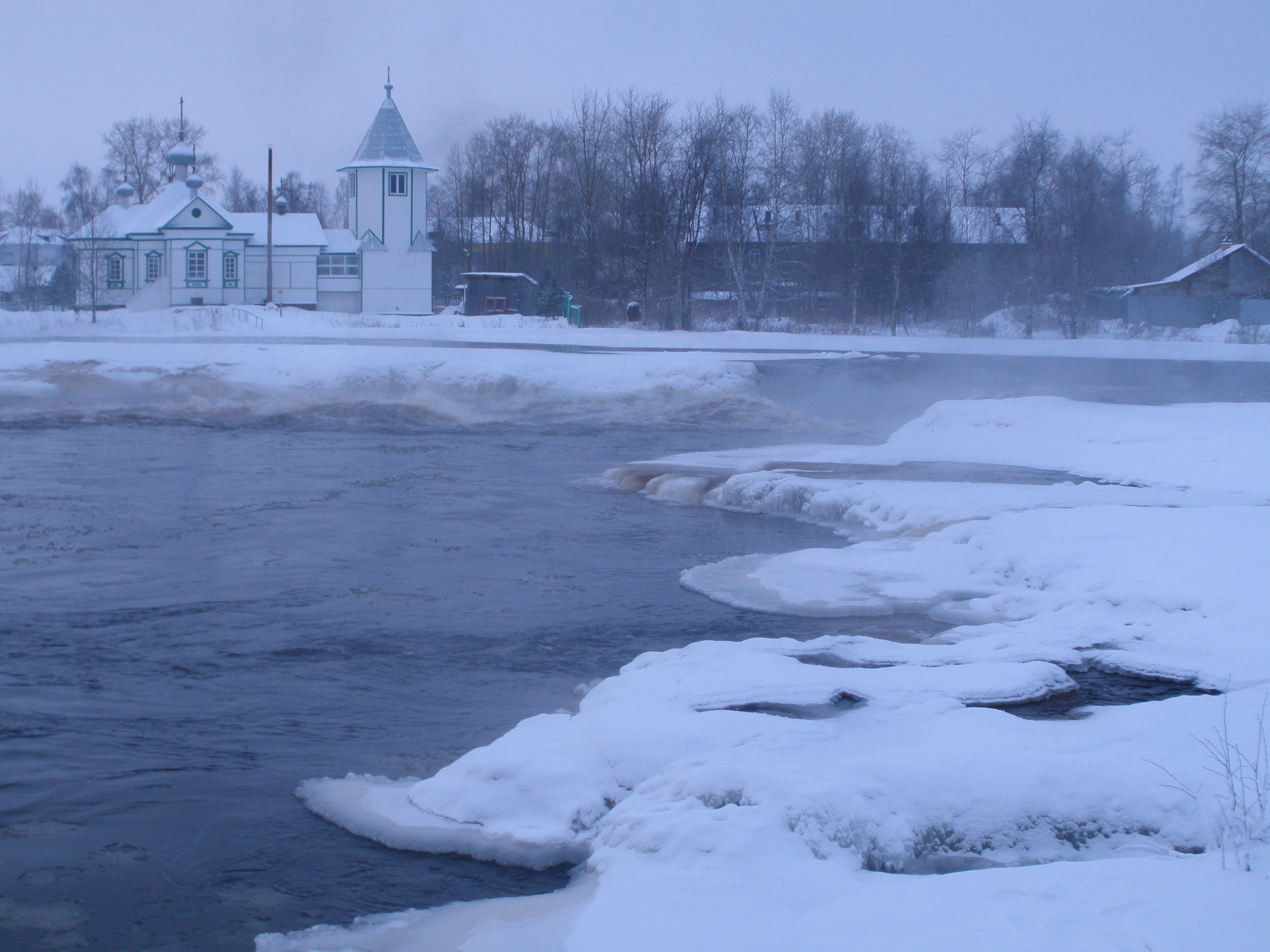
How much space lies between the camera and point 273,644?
673 centimetres

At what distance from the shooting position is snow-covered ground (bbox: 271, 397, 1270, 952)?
3.27 m

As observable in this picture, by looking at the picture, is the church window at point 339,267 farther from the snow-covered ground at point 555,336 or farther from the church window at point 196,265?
the snow-covered ground at point 555,336

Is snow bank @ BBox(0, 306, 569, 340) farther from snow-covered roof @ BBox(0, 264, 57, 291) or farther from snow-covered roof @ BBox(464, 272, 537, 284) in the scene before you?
snow-covered roof @ BBox(0, 264, 57, 291)

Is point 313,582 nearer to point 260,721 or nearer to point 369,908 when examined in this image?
point 260,721

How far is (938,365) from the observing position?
28203mm

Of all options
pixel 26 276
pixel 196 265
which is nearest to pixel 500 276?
pixel 196 265

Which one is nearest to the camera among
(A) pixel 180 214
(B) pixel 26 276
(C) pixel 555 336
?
(C) pixel 555 336

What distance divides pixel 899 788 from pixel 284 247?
5125cm

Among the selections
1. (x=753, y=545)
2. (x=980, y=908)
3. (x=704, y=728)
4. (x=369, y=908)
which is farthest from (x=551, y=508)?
(x=980, y=908)

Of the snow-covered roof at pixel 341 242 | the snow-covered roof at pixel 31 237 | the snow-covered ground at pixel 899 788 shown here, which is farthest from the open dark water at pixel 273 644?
the snow-covered roof at pixel 31 237

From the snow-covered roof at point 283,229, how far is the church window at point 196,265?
188 centimetres

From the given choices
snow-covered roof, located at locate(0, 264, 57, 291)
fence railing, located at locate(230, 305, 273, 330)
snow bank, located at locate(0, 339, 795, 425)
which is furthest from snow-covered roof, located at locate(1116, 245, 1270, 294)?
snow-covered roof, located at locate(0, 264, 57, 291)

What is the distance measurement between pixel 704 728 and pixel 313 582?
14.0ft

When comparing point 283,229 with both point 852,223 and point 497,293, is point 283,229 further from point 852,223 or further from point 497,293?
point 852,223
